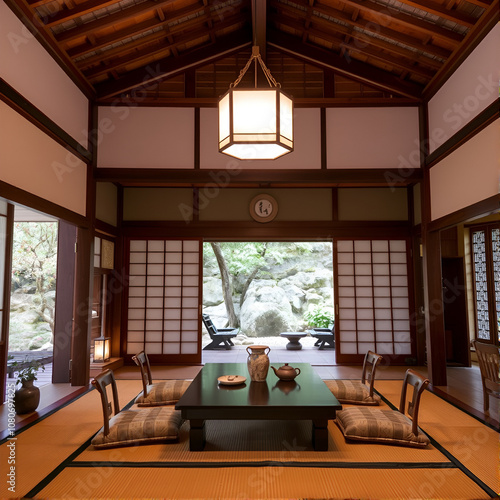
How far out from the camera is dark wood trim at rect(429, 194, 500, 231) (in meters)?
3.55

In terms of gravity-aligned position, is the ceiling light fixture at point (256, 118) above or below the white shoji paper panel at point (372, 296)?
above

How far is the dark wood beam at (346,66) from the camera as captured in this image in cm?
526

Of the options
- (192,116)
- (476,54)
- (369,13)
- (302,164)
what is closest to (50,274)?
(192,116)

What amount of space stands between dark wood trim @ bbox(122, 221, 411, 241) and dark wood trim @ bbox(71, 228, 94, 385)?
164cm

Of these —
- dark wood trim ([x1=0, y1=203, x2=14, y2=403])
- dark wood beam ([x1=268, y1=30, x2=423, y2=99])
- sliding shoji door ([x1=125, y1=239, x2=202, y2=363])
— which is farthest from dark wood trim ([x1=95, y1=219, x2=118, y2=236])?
dark wood beam ([x1=268, y1=30, x2=423, y2=99])

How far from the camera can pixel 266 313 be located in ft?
41.7

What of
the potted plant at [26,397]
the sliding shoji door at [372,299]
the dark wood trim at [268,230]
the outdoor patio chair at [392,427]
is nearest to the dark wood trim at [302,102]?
the dark wood trim at [268,230]

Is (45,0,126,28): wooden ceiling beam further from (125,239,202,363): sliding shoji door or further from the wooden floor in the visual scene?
the wooden floor

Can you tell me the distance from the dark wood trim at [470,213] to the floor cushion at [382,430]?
6.45 feet

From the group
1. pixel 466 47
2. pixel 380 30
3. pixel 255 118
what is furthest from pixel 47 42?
pixel 466 47

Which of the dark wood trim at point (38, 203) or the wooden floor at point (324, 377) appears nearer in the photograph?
the dark wood trim at point (38, 203)

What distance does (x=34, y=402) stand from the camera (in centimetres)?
382

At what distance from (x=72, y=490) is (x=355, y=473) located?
1.72 meters

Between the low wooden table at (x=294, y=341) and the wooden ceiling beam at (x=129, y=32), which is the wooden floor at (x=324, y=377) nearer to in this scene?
the low wooden table at (x=294, y=341)
